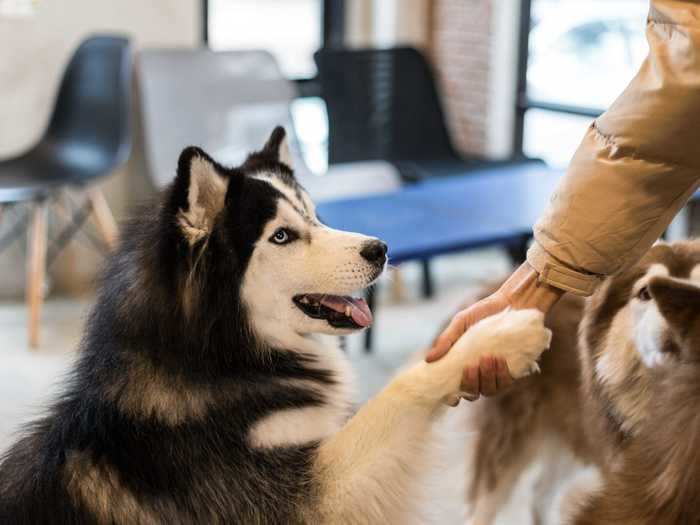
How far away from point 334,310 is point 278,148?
37 cm

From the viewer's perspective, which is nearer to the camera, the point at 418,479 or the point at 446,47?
the point at 418,479

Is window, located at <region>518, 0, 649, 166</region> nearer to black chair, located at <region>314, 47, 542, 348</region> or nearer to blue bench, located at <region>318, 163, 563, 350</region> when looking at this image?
black chair, located at <region>314, 47, 542, 348</region>

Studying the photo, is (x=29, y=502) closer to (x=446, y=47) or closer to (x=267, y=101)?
(x=267, y=101)

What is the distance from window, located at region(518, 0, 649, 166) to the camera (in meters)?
4.52

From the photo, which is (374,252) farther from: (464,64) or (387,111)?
(464,64)

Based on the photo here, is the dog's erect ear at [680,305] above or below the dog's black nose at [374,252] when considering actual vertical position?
above

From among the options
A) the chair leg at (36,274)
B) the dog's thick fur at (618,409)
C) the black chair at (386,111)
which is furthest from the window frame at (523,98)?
the dog's thick fur at (618,409)

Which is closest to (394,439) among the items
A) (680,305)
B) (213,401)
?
(213,401)

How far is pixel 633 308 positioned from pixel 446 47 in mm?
4010

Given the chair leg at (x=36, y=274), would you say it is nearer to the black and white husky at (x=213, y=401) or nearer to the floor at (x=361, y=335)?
the floor at (x=361, y=335)

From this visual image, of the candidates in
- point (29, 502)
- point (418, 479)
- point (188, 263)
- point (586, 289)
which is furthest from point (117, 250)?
point (586, 289)

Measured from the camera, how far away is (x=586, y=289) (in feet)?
4.24

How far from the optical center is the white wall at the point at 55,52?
3881 mm

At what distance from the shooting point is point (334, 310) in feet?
4.93
